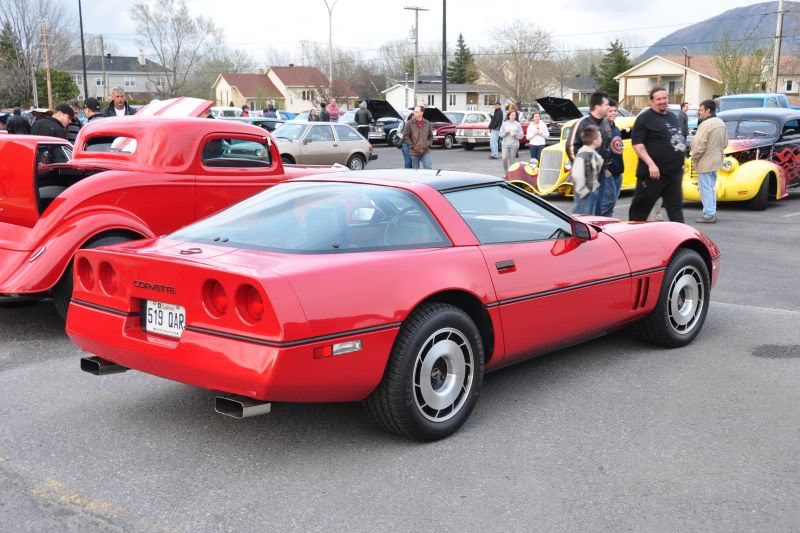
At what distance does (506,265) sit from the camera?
439 centimetres

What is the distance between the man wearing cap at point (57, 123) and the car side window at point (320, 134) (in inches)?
392

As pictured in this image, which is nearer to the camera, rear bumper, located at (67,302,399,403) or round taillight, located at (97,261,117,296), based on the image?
rear bumper, located at (67,302,399,403)

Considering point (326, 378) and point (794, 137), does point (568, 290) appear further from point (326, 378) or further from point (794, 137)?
point (794, 137)

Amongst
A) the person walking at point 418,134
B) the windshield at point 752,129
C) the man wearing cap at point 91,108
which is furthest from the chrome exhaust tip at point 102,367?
the windshield at point 752,129

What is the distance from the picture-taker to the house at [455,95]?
9506 cm

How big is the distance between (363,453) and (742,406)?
83.9 inches

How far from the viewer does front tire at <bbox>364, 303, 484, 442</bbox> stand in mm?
3785

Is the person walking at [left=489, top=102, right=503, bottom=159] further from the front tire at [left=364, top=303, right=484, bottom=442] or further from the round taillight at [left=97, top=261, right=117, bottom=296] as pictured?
the round taillight at [left=97, top=261, right=117, bottom=296]

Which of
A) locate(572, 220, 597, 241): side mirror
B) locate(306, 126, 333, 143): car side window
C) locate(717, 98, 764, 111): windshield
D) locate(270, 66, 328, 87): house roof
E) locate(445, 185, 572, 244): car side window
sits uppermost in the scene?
locate(270, 66, 328, 87): house roof

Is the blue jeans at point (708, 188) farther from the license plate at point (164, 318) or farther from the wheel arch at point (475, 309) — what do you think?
the license plate at point (164, 318)

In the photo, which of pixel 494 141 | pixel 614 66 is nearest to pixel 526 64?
pixel 614 66

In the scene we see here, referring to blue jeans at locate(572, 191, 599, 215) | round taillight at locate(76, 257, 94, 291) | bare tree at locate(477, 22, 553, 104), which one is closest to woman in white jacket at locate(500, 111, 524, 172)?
blue jeans at locate(572, 191, 599, 215)

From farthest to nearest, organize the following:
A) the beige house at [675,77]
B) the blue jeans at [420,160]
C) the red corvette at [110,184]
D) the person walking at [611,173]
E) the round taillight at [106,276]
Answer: the beige house at [675,77]
the blue jeans at [420,160]
the person walking at [611,173]
the red corvette at [110,184]
the round taillight at [106,276]

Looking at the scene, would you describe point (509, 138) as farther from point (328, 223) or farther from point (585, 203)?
point (328, 223)
